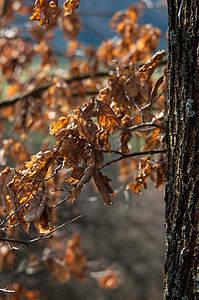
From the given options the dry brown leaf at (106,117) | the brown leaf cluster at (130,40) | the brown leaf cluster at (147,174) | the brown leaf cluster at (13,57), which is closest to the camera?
the dry brown leaf at (106,117)

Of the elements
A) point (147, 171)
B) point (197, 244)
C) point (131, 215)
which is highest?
point (147, 171)

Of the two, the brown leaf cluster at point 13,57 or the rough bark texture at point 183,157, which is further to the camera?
the brown leaf cluster at point 13,57

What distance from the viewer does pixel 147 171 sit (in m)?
1.55

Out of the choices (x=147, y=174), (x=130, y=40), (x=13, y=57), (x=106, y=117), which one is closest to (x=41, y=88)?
(x=130, y=40)

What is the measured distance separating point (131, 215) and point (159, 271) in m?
1.26

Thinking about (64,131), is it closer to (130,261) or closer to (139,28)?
(139,28)

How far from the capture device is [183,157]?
1.15m

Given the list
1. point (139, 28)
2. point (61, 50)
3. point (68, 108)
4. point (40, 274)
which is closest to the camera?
point (68, 108)

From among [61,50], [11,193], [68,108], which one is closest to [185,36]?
[11,193]

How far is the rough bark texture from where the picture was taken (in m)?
1.11

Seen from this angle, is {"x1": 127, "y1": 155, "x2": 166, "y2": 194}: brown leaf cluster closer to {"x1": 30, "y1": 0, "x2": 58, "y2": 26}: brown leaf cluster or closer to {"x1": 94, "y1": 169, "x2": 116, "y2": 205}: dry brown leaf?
{"x1": 94, "y1": 169, "x2": 116, "y2": 205}: dry brown leaf

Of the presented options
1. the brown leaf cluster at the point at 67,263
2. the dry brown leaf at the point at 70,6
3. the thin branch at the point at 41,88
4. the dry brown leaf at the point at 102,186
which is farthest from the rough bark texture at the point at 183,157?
A: the brown leaf cluster at the point at 67,263

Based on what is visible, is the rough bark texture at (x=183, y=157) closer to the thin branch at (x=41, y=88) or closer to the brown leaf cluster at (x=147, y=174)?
the brown leaf cluster at (x=147, y=174)

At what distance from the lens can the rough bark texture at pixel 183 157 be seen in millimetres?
1108
